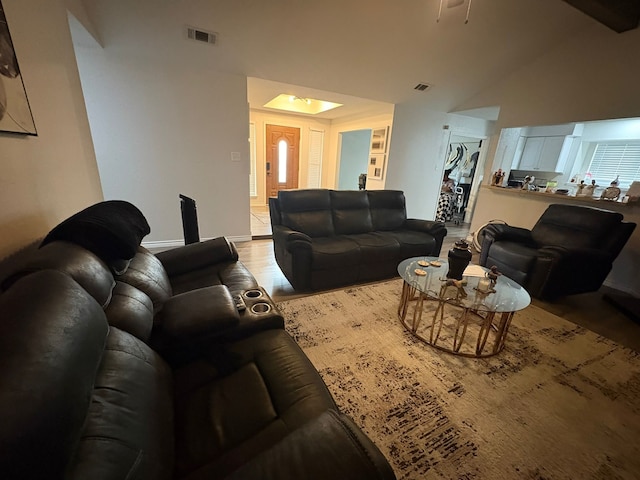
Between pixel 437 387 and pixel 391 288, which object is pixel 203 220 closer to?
pixel 391 288

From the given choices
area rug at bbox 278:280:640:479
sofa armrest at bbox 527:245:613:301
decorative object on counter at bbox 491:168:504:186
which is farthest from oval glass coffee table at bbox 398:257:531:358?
decorative object on counter at bbox 491:168:504:186

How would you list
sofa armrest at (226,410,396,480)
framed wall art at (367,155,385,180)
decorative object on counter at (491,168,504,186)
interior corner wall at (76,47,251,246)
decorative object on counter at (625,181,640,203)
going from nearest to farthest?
1. sofa armrest at (226,410,396,480)
2. decorative object on counter at (625,181,640,203)
3. interior corner wall at (76,47,251,246)
4. decorative object on counter at (491,168,504,186)
5. framed wall art at (367,155,385,180)

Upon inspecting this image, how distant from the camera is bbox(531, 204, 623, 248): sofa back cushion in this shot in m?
2.68

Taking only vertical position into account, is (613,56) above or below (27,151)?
above

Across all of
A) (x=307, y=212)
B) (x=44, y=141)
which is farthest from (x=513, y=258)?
(x=44, y=141)

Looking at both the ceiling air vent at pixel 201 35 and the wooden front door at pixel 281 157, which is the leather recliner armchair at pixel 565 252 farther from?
the wooden front door at pixel 281 157

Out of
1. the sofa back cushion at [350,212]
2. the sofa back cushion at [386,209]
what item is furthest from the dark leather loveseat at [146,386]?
the sofa back cushion at [386,209]

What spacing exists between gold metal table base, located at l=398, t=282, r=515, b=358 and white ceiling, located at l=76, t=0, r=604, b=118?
2827 mm

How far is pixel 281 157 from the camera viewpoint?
22.2 ft

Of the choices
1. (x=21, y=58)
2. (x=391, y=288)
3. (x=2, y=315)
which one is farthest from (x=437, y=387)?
(x=21, y=58)

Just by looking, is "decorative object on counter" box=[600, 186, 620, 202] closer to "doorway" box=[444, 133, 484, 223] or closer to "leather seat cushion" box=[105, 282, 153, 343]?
"doorway" box=[444, 133, 484, 223]

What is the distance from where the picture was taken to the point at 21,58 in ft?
4.35

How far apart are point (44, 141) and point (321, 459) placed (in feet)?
6.92

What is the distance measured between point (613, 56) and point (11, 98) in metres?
5.35
